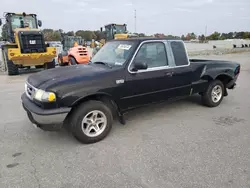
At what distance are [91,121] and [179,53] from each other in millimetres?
2447

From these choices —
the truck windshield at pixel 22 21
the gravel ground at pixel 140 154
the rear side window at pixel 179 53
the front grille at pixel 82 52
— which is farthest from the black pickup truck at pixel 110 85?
the truck windshield at pixel 22 21

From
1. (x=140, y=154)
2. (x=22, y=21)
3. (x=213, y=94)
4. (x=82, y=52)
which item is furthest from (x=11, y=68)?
(x=140, y=154)

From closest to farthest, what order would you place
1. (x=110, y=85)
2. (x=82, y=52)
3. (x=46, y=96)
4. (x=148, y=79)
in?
(x=46, y=96), (x=110, y=85), (x=148, y=79), (x=82, y=52)

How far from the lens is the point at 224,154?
3.20 metres

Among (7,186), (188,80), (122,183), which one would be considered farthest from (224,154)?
(7,186)

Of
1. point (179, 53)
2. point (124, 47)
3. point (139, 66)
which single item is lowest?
point (139, 66)

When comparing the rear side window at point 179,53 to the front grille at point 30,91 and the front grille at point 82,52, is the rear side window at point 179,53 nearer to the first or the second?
the front grille at point 30,91

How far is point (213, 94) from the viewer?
17.6ft

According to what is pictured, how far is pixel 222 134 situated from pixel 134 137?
63.9 inches

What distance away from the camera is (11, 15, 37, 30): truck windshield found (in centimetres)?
1205

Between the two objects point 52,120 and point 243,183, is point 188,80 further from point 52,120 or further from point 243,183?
point 52,120

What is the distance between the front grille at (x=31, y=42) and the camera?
1079cm

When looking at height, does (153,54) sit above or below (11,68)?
above

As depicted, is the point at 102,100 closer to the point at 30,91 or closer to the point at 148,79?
the point at 148,79
